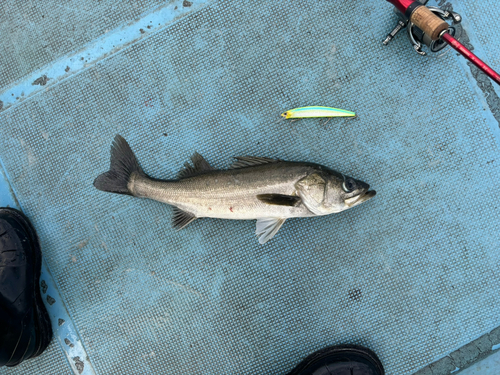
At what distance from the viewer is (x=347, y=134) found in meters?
3.08

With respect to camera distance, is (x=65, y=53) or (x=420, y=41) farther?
(x=65, y=53)

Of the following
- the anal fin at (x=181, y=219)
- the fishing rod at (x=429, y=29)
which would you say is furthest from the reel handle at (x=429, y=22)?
the anal fin at (x=181, y=219)

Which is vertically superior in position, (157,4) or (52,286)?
(157,4)

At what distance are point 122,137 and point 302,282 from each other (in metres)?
2.28

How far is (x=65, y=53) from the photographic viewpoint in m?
3.28

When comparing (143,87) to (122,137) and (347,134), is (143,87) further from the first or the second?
(347,134)

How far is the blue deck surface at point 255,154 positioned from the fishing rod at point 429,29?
0.67ft

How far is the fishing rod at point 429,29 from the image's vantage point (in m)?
2.36

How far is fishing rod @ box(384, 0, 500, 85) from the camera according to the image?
7.73ft

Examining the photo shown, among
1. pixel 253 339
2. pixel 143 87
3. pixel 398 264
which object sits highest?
pixel 143 87

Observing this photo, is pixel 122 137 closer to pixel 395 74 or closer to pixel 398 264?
pixel 395 74

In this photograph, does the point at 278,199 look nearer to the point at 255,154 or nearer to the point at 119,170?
the point at 255,154

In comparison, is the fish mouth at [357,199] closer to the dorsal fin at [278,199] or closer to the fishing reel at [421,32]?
the dorsal fin at [278,199]

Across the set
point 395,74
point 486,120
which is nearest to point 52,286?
point 395,74
